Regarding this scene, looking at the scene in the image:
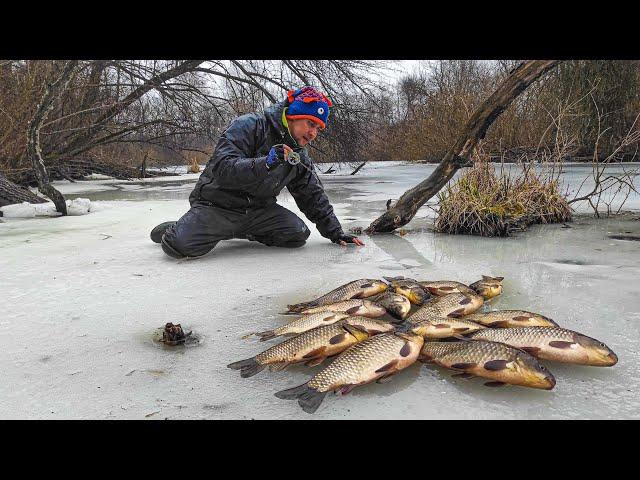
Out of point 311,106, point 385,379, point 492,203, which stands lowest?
point 385,379

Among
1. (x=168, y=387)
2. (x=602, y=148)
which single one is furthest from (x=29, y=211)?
(x=602, y=148)

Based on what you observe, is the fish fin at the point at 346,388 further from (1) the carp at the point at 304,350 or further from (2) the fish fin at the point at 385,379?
(1) the carp at the point at 304,350

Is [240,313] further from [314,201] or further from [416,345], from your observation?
[314,201]

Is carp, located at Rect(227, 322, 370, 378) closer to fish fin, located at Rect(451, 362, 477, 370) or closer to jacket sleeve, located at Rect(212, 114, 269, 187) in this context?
fish fin, located at Rect(451, 362, 477, 370)

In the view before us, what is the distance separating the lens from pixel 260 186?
182 inches

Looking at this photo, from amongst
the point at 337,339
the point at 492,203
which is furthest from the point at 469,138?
the point at 337,339

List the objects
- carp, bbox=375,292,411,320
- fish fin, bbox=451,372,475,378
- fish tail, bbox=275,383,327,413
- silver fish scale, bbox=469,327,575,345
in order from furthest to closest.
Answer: carp, bbox=375,292,411,320 < silver fish scale, bbox=469,327,575,345 < fish fin, bbox=451,372,475,378 < fish tail, bbox=275,383,327,413

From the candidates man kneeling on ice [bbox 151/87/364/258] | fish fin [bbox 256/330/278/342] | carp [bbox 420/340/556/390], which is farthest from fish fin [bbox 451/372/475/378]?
man kneeling on ice [bbox 151/87/364/258]

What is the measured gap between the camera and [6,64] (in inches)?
392

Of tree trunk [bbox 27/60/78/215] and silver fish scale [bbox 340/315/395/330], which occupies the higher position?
tree trunk [bbox 27/60/78/215]

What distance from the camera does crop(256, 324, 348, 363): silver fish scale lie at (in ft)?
7.16

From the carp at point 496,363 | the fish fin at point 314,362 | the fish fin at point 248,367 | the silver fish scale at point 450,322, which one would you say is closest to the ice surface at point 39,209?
the fish fin at point 248,367

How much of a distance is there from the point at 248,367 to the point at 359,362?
0.52 m
